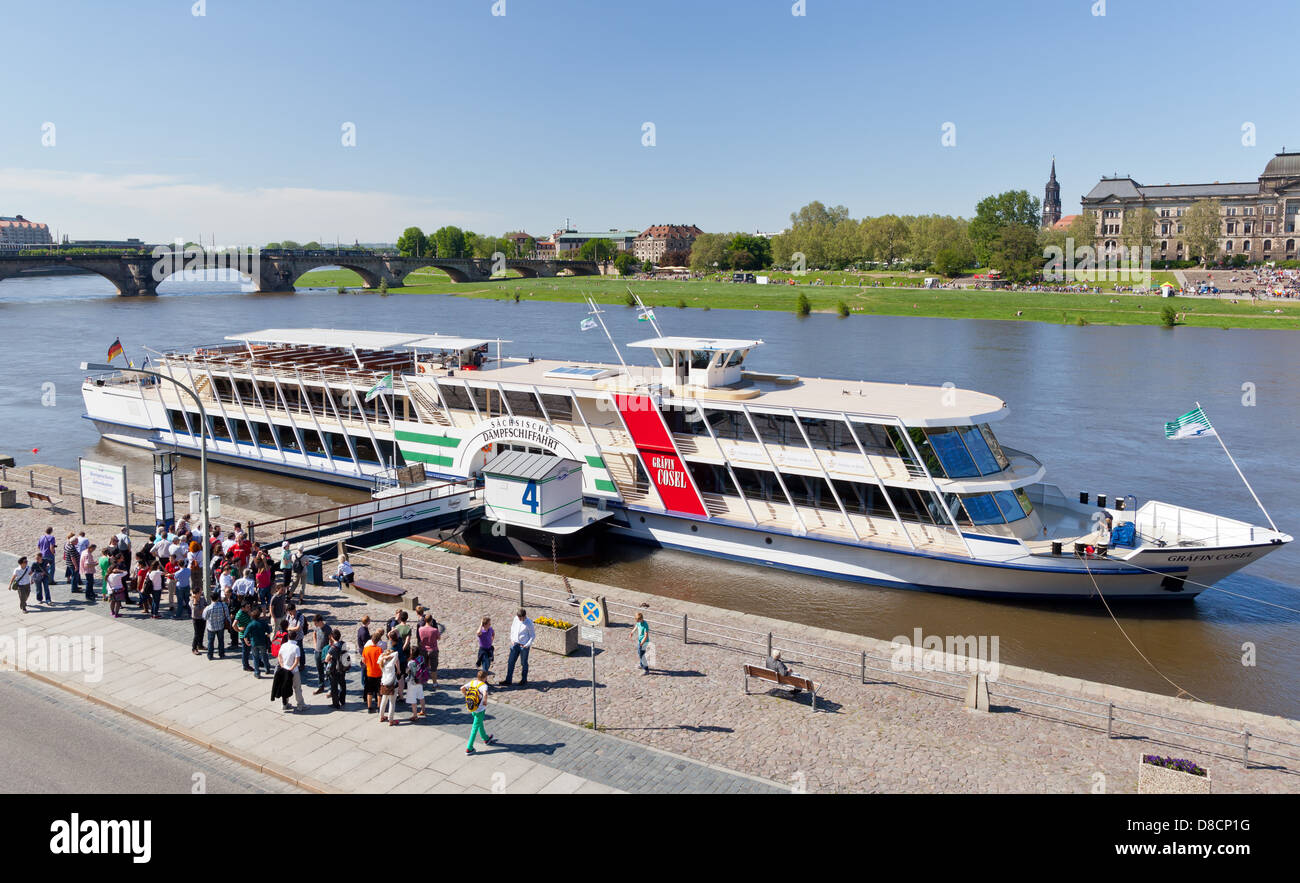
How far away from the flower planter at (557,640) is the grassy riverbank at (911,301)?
103 m

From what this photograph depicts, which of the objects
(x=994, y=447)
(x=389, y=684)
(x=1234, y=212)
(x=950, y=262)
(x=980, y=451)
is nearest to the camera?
(x=389, y=684)

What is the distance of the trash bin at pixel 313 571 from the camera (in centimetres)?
2270

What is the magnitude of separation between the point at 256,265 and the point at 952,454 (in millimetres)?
155844

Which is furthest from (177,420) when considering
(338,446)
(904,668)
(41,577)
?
(904,668)

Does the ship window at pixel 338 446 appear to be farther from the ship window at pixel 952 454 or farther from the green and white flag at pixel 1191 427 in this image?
the green and white flag at pixel 1191 427

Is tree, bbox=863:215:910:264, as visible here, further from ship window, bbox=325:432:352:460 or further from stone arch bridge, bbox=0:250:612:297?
ship window, bbox=325:432:352:460

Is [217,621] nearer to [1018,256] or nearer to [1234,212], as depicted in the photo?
[1018,256]

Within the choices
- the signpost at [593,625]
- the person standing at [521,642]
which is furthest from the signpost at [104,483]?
the signpost at [593,625]

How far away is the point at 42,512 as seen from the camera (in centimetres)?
2991

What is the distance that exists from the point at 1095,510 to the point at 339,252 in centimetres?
16090

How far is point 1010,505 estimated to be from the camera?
25.7m

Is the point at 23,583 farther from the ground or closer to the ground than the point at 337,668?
farther from the ground
